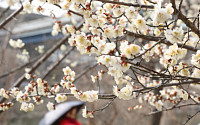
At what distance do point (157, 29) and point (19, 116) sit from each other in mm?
8461

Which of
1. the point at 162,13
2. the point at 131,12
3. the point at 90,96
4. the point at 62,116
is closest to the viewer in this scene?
the point at 162,13

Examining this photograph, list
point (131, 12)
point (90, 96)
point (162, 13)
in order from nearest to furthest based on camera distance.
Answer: point (162, 13) → point (131, 12) → point (90, 96)

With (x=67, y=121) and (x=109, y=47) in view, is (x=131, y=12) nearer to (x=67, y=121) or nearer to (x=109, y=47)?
(x=109, y=47)

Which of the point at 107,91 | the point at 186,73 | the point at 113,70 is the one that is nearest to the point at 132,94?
the point at 113,70

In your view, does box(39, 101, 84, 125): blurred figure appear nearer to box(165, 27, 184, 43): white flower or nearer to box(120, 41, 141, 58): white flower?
box(120, 41, 141, 58): white flower

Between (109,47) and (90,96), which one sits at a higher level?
(109,47)

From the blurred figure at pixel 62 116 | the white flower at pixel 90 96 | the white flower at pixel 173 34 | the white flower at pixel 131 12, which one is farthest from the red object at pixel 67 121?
the white flower at pixel 173 34

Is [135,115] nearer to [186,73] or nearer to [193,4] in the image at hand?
[193,4]

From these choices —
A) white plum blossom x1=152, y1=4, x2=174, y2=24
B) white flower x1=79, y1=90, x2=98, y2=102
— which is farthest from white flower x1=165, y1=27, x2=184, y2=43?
white flower x1=79, y1=90, x2=98, y2=102

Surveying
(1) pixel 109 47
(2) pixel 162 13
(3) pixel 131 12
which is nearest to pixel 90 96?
(1) pixel 109 47

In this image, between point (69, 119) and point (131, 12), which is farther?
point (69, 119)

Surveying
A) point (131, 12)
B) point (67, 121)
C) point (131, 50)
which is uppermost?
point (131, 12)

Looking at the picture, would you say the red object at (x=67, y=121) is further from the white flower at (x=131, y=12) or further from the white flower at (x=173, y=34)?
the white flower at (x=173, y=34)

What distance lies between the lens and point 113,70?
1.37m
